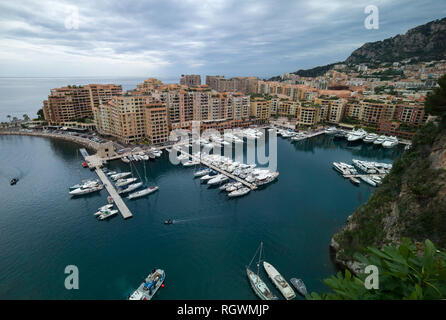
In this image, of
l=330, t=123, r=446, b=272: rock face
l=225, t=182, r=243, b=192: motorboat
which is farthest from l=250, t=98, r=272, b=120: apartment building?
l=330, t=123, r=446, b=272: rock face

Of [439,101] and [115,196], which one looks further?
[115,196]

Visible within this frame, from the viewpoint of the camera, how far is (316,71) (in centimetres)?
19700

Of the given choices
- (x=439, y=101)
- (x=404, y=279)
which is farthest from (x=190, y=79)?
(x=404, y=279)

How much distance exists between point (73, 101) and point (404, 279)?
267 ft

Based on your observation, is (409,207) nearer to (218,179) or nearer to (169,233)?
(169,233)

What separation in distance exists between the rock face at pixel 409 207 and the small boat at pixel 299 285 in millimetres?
4673

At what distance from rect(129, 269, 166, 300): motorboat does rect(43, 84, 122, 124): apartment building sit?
198ft

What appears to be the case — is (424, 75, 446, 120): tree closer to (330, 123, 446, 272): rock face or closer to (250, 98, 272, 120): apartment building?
(330, 123, 446, 272): rock face

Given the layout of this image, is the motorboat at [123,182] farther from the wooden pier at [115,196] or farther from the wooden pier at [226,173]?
the wooden pier at [226,173]

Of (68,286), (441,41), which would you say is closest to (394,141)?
(68,286)

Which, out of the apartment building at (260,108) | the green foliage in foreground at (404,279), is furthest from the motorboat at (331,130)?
the green foliage in foreground at (404,279)

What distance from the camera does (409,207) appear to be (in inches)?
706
